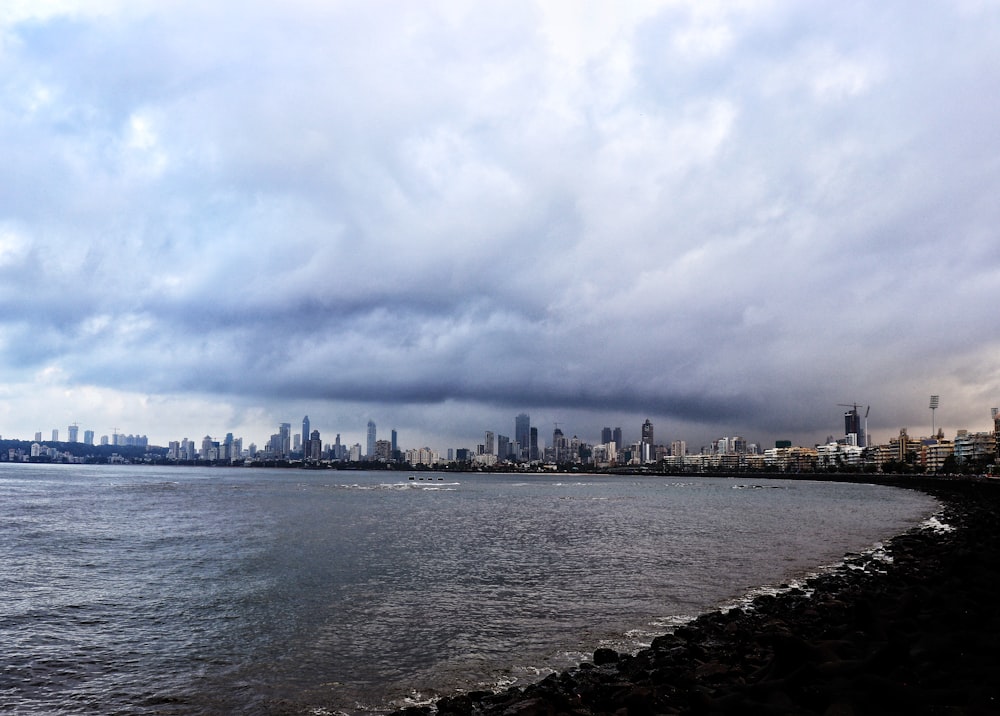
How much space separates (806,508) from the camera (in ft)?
224

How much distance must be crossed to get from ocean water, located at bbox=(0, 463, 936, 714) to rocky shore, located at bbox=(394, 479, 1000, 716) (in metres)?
1.78

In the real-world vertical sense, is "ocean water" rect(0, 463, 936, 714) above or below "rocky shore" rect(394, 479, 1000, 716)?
below

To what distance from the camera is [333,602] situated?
20.7 m

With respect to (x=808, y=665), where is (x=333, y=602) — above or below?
below

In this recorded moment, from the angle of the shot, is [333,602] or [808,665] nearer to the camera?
[808,665]

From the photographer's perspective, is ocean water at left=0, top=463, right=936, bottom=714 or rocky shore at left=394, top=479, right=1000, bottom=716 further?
ocean water at left=0, top=463, right=936, bottom=714

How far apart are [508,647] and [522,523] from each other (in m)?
35.0

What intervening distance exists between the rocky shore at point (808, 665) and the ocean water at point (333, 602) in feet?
5.84

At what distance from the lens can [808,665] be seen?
31.4ft

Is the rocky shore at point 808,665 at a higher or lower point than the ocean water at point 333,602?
higher

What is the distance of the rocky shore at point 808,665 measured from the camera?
853 centimetres

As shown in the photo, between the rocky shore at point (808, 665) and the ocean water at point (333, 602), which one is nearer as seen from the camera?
the rocky shore at point (808, 665)

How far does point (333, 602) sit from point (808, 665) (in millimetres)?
15456

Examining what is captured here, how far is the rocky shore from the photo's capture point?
28.0 feet
